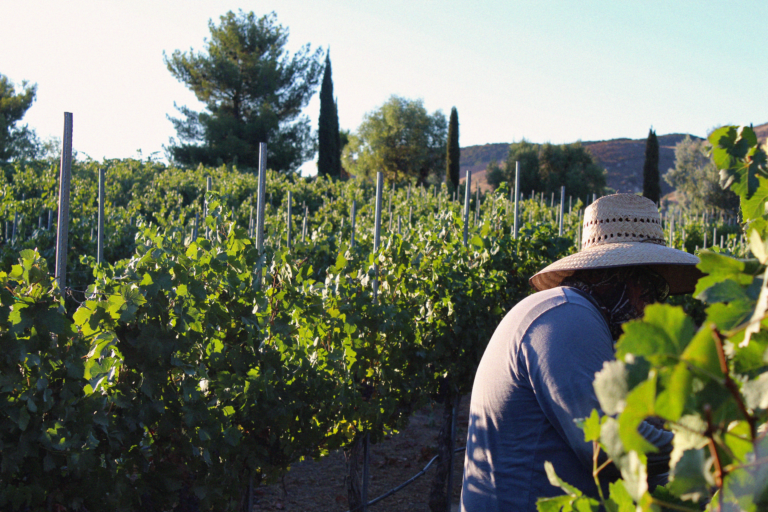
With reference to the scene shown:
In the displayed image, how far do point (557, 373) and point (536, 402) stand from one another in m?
0.16

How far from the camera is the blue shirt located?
4.59ft

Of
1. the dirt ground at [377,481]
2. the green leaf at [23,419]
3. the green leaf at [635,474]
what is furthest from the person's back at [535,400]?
A: the dirt ground at [377,481]

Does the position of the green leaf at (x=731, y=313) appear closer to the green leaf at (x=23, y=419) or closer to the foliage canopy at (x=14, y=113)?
the green leaf at (x=23, y=419)

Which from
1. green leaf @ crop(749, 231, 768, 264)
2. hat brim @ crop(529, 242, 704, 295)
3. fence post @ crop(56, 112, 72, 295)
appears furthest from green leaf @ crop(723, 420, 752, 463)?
fence post @ crop(56, 112, 72, 295)

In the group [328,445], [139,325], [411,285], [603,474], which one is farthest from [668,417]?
[411,285]

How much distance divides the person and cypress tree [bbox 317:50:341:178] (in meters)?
27.3

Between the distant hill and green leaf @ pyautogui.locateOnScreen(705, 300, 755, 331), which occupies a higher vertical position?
the distant hill

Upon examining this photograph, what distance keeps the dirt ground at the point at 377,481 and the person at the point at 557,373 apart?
2.35 metres

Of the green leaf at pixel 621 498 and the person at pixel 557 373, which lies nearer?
the green leaf at pixel 621 498

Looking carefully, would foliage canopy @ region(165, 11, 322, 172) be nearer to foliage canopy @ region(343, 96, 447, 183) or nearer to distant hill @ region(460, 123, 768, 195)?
foliage canopy @ region(343, 96, 447, 183)

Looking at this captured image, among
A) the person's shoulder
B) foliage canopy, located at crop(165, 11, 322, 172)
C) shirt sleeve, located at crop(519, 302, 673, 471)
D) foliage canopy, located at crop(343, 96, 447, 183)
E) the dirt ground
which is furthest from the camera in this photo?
foliage canopy, located at crop(343, 96, 447, 183)

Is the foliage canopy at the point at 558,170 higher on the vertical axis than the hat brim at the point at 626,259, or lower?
higher

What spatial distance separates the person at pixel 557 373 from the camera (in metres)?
1.41

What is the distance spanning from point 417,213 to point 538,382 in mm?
8873
